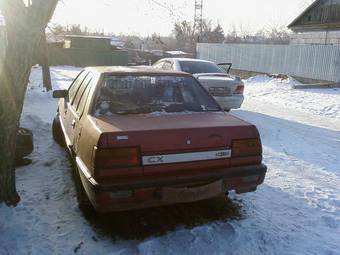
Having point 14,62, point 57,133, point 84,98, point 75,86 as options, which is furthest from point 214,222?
point 57,133

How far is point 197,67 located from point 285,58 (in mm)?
13738

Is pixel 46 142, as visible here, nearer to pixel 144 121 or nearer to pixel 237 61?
pixel 144 121

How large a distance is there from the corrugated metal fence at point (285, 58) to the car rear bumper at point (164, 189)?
676 inches

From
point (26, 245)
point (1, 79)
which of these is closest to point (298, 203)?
point (26, 245)

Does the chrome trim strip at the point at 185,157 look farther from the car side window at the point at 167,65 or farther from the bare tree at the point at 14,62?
the car side window at the point at 167,65

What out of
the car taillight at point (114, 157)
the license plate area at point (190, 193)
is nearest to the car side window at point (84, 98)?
the car taillight at point (114, 157)

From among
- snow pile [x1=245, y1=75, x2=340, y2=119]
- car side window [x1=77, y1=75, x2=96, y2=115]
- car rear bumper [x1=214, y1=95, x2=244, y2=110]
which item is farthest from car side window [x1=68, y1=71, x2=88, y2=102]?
snow pile [x1=245, y1=75, x2=340, y2=119]

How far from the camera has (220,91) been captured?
372 inches

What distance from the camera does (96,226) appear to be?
3.75m

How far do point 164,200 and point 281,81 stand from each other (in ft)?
57.4

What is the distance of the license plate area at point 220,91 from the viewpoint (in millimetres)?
9375

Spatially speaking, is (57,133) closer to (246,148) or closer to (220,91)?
(246,148)

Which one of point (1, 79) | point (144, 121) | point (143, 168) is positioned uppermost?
point (1, 79)

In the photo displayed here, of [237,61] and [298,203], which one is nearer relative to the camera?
[298,203]
